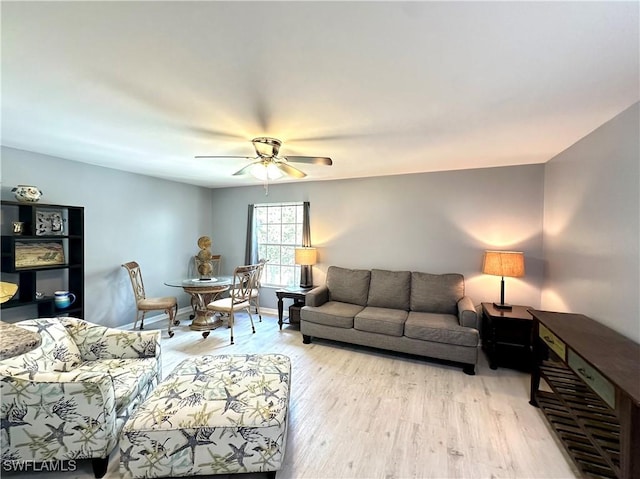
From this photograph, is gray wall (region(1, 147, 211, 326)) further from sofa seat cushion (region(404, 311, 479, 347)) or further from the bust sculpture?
sofa seat cushion (region(404, 311, 479, 347))

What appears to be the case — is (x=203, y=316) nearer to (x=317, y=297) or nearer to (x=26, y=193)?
(x=317, y=297)

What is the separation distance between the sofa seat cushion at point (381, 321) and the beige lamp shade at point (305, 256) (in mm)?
1241

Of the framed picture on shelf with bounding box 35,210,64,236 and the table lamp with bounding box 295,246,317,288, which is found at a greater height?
the framed picture on shelf with bounding box 35,210,64,236

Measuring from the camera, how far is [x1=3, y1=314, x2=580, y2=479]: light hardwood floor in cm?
169

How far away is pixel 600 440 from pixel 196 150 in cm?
386

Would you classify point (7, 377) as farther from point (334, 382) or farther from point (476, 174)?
point (476, 174)

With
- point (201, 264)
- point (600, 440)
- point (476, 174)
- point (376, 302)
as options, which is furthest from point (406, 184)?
point (201, 264)

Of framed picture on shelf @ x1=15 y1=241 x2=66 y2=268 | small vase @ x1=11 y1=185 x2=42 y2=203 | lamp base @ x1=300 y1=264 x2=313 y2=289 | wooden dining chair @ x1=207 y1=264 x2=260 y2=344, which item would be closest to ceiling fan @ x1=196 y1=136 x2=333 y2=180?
wooden dining chair @ x1=207 y1=264 x2=260 y2=344

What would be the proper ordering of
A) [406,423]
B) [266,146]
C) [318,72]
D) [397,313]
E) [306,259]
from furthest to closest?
1. [306,259]
2. [397,313]
3. [266,146]
4. [406,423]
5. [318,72]

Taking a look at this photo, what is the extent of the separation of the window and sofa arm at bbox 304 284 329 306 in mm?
998

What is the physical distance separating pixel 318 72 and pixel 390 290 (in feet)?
9.77

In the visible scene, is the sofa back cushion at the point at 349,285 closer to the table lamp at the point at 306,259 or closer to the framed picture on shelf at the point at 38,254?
the table lamp at the point at 306,259

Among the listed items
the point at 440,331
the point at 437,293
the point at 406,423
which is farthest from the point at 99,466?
the point at 437,293

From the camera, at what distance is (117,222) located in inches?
154
